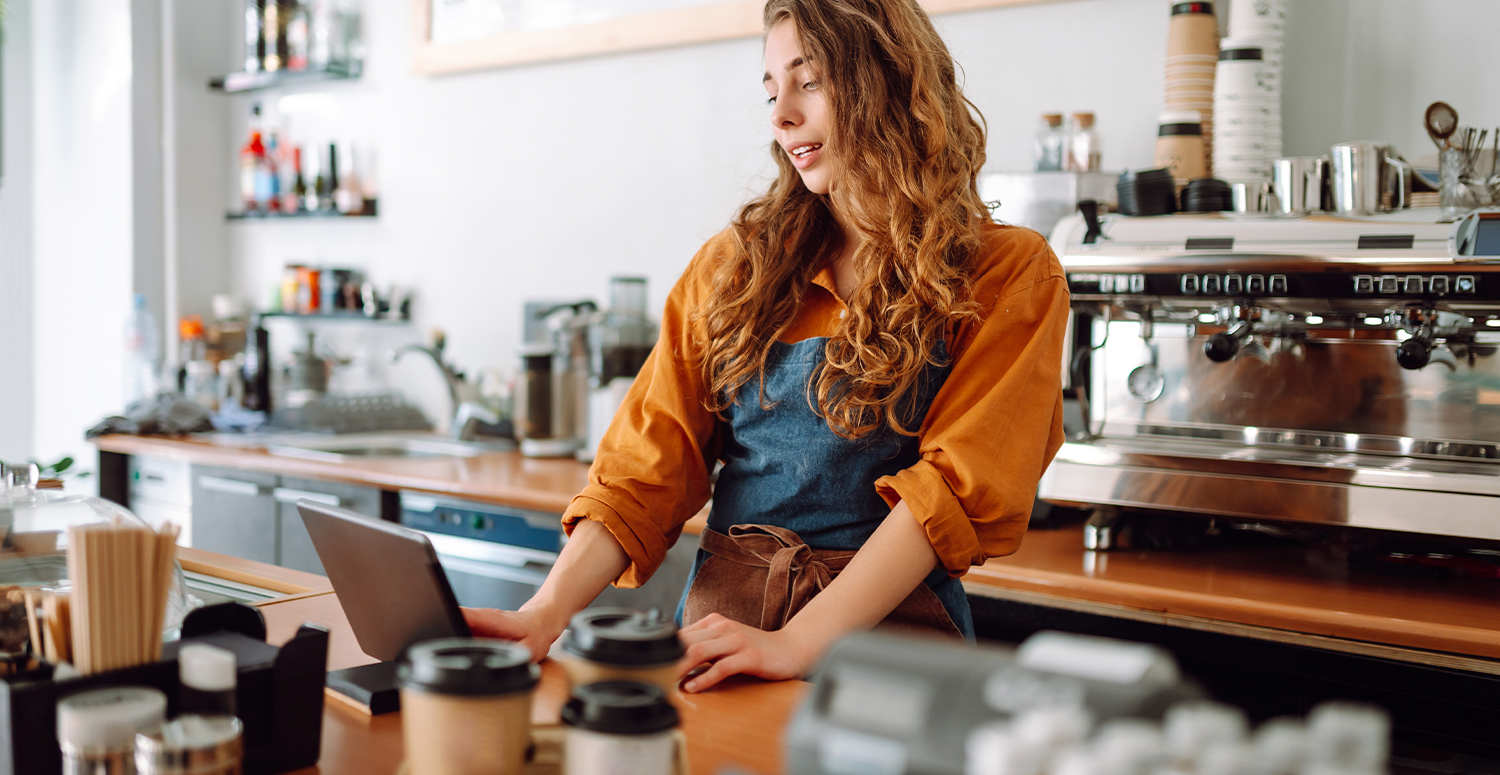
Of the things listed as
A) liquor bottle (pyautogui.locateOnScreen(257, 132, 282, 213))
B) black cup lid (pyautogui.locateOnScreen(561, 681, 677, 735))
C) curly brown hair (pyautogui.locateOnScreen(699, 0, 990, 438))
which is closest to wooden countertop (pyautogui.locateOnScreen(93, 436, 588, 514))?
liquor bottle (pyautogui.locateOnScreen(257, 132, 282, 213))

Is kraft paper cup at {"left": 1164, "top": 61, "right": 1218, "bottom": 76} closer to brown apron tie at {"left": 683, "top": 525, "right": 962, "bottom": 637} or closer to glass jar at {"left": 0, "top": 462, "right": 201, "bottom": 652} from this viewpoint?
brown apron tie at {"left": 683, "top": 525, "right": 962, "bottom": 637}

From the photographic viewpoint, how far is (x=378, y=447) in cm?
342

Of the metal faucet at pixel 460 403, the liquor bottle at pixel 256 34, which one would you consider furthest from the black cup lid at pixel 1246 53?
the liquor bottle at pixel 256 34

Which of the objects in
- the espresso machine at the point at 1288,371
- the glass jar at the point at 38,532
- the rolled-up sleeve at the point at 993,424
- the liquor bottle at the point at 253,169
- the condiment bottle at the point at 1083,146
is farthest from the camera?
the liquor bottle at the point at 253,169

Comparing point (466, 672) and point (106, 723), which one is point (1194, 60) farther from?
point (106, 723)

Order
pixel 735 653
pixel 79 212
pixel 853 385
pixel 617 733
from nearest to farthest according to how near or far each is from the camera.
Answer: pixel 617 733 → pixel 735 653 → pixel 853 385 → pixel 79 212

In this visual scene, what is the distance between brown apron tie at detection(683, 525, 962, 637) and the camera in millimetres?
1391

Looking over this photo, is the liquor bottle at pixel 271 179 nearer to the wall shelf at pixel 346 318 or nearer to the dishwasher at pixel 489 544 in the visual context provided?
the wall shelf at pixel 346 318

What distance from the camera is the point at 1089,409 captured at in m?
2.12

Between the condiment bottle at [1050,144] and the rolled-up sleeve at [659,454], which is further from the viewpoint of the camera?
the condiment bottle at [1050,144]

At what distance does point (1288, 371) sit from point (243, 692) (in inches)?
69.8

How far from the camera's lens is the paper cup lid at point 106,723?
732mm

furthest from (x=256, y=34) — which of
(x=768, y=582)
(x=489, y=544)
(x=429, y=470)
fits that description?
(x=768, y=582)

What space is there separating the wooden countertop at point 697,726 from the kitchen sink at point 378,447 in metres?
1.98
